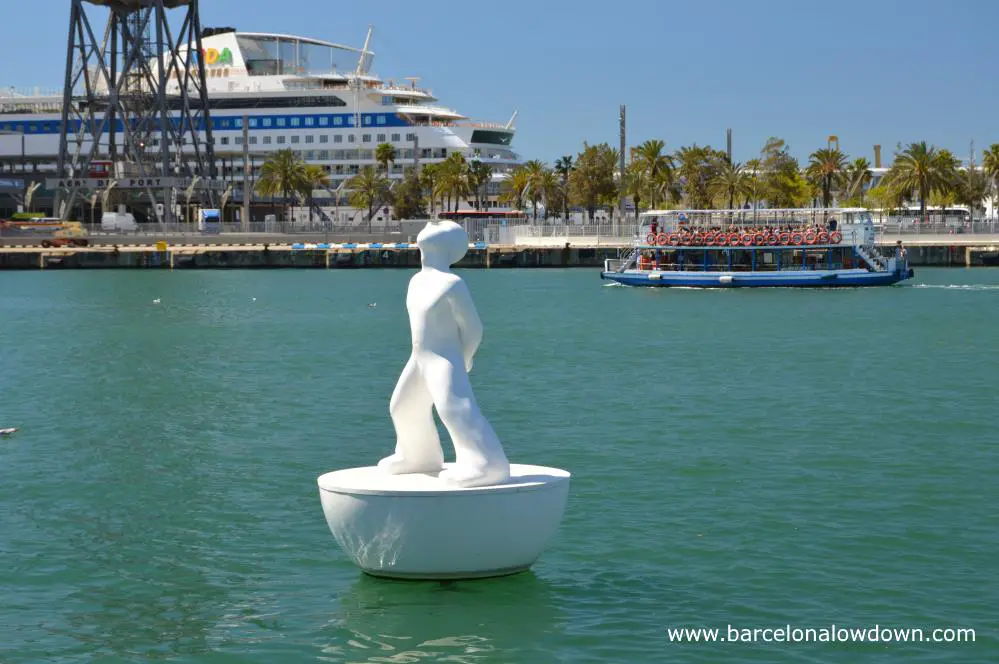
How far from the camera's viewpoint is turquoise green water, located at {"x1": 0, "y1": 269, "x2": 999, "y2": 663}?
11477mm

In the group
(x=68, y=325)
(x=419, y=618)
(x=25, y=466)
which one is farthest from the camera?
(x=68, y=325)

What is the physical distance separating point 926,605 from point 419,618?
13.4ft

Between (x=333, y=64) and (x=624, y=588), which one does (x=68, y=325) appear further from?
(x=333, y=64)

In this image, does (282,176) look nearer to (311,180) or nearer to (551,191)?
(311,180)

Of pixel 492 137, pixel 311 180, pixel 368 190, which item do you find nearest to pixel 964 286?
pixel 368 190

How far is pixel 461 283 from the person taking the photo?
1151 cm

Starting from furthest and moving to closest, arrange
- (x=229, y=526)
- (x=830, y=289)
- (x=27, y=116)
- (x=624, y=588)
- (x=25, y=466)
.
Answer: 1. (x=27, y=116)
2. (x=830, y=289)
3. (x=25, y=466)
4. (x=229, y=526)
5. (x=624, y=588)

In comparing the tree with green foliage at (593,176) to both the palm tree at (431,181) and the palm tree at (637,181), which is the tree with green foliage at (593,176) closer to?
the palm tree at (637,181)

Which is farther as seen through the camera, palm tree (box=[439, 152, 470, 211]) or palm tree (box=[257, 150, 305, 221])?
palm tree (box=[439, 152, 470, 211])

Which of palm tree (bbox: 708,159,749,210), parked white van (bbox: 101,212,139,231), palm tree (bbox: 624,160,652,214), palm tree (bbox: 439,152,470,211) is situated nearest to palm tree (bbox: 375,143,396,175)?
palm tree (bbox: 439,152,470,211)

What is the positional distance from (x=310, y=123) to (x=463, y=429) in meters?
136


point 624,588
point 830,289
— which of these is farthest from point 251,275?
point 624,588

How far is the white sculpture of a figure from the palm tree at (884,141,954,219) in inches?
3885

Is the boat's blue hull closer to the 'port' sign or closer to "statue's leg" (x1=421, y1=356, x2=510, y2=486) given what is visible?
"statue's leg" (x1=421, y1=356, x2=510, y2=486)
